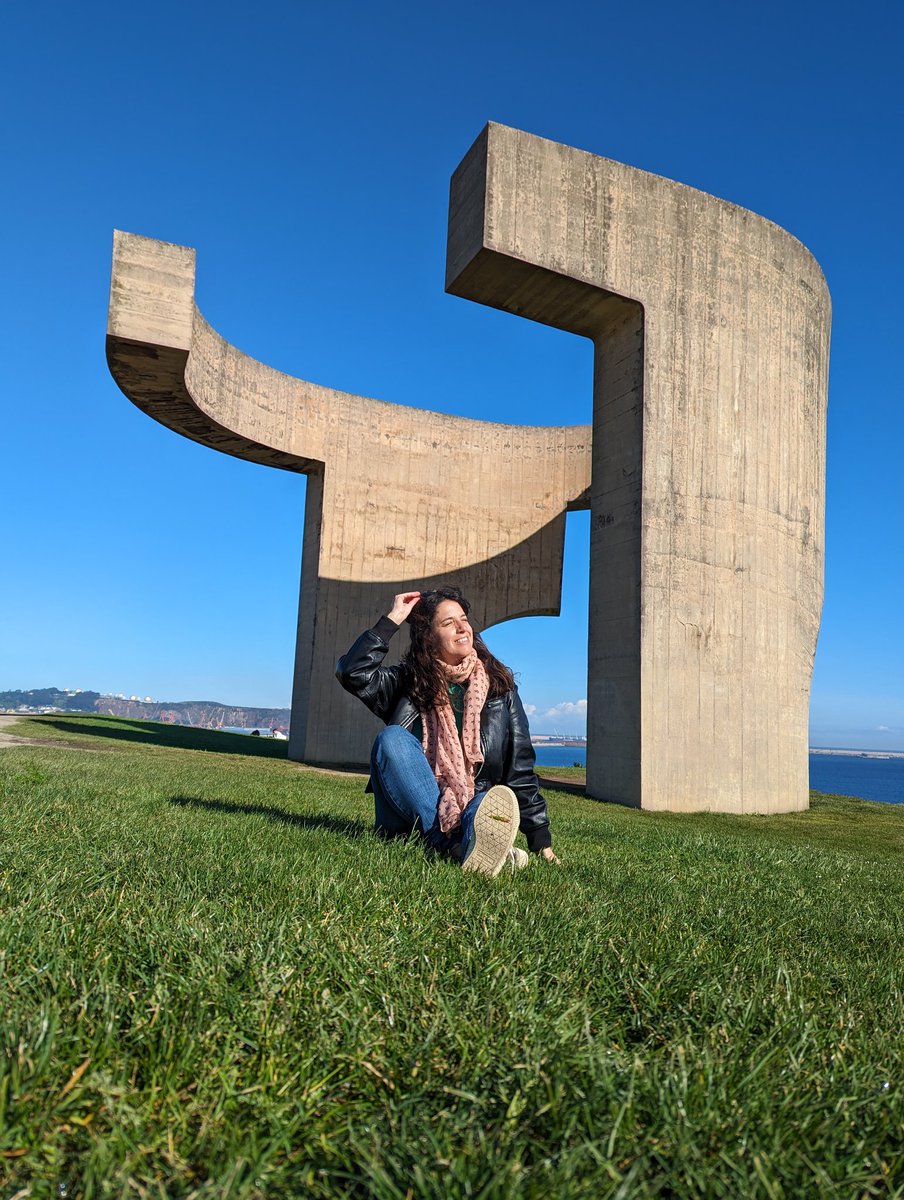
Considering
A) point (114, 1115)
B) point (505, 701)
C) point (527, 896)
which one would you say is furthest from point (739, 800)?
point (114, 1115)

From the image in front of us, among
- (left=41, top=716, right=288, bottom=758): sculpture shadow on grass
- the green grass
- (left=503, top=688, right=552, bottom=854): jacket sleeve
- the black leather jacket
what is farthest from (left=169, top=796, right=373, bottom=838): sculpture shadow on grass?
(left=41, top=716, right=288, bottom=758): sculpture shadow on grass

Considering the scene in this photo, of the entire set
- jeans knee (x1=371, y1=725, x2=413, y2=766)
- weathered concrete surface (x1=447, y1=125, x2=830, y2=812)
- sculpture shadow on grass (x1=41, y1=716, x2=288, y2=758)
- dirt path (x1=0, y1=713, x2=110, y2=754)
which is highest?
weathered concrete surface (x1=447, y1=125, x2=830, y2=812)

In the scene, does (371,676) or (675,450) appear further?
(675,450)

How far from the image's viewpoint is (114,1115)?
1233 millimetres

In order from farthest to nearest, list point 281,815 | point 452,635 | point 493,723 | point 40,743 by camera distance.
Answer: point 40,743
point 281,815
point 493,723
point 452,635

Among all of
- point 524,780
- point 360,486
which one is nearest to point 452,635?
point 524,780

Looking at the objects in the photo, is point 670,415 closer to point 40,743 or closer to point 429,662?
point 429,662

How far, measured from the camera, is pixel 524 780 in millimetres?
4016

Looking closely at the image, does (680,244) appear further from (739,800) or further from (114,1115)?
(114,1115)

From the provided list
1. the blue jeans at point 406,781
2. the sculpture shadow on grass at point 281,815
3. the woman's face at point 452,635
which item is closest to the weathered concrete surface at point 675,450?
the sculpture shadow on grass at point 281,815

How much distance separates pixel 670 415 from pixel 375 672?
29.6ft

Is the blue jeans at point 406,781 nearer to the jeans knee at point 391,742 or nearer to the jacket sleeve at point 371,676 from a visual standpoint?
the jeans knee at point 391,742

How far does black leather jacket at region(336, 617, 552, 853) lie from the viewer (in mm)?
3955

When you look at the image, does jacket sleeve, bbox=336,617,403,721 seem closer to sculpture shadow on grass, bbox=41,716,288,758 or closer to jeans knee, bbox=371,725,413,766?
jeans knee, bbox=371,725,413,766
